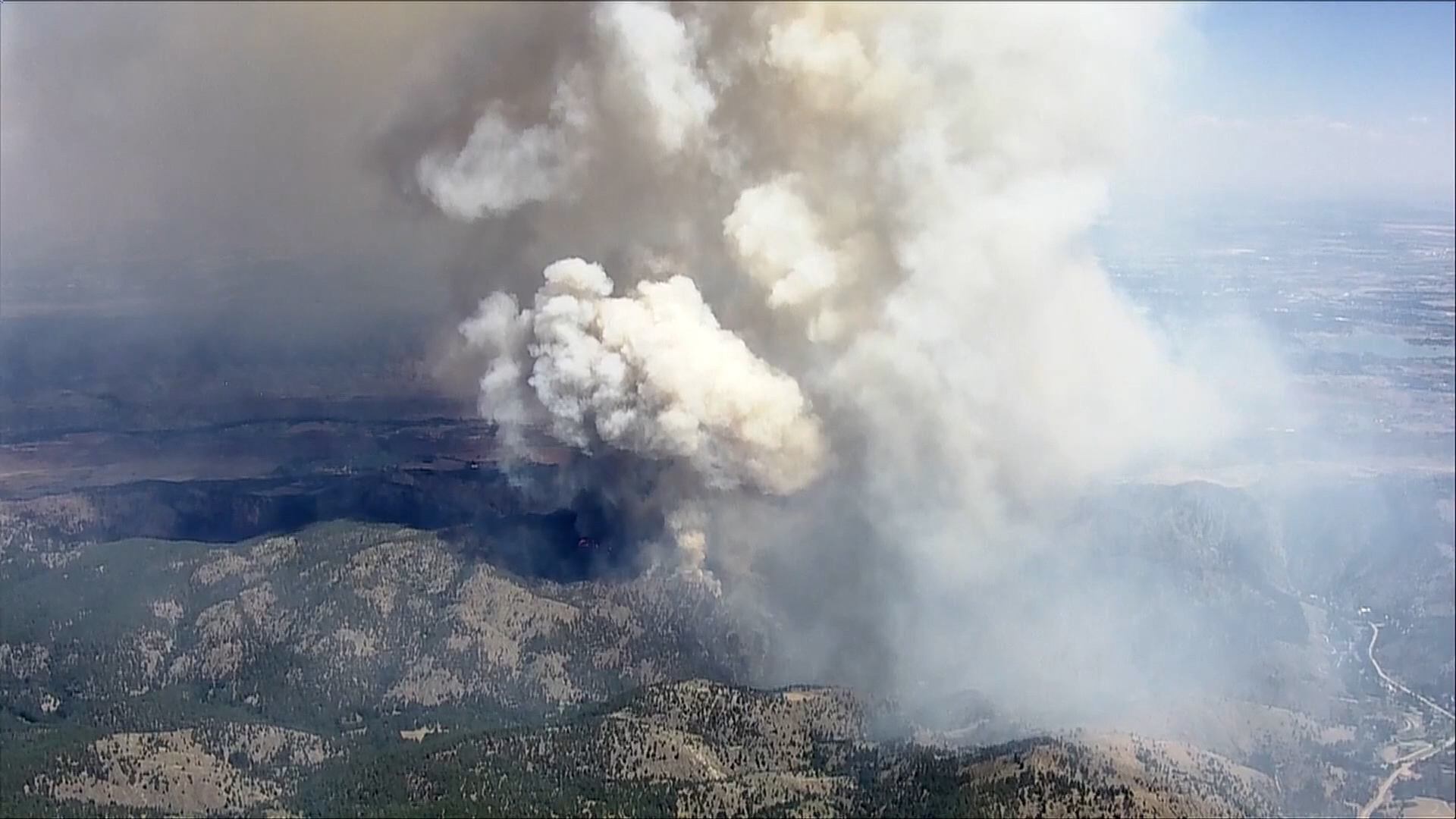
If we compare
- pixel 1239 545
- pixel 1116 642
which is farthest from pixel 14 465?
pixel 1239 545

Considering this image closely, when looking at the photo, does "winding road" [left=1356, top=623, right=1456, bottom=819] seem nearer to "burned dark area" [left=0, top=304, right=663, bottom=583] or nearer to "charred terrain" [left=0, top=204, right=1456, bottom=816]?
"charred terrain" [left=0, top=204, right=1456, bottom=816]

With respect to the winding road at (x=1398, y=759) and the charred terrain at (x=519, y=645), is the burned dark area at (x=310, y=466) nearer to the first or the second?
the charred terrain at (x=519, y=645)

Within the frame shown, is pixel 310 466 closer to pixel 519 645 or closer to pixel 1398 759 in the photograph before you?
pixel 519 645

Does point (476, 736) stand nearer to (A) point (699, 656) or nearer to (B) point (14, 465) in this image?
(A) point (699, 656)

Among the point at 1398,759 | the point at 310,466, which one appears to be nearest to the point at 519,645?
the point at 310,466

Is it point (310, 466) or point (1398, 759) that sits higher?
point (310, 466)

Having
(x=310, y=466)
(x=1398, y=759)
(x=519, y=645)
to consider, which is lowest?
(x=1398, y=759)

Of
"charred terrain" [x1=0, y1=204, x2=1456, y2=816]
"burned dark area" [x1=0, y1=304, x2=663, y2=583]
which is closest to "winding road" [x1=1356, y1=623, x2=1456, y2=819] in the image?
"charred terrain" [x1=0, y1=204, x2=1456, y2=816]

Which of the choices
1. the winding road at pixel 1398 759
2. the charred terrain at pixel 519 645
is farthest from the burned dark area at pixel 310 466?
the winding road at pixel 1398 759

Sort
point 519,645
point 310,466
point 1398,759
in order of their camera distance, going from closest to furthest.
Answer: point 1398,759, point 519,645, point 310,466
